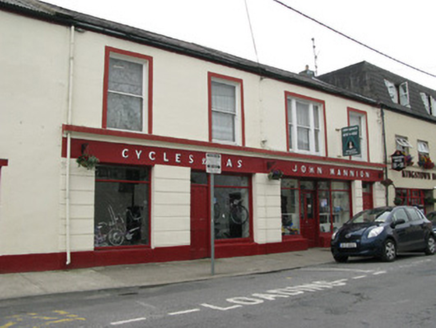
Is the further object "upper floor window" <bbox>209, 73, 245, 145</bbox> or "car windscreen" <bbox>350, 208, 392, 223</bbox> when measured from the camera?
"upper floor window" <bbox>209, 73, 245, 145</bbox>

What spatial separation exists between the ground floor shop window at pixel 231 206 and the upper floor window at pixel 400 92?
1246 centimetres

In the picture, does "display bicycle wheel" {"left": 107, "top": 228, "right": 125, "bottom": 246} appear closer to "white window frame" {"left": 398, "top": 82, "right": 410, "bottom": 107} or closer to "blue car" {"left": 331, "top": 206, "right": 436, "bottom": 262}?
"blue car" {"left": 331, "top": 206, "right": 436, "bottom": 262}

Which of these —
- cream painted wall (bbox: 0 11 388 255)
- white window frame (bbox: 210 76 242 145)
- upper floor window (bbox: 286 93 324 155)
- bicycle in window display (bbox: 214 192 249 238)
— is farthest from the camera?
upper floor window (bbox: 286 93 324 155)

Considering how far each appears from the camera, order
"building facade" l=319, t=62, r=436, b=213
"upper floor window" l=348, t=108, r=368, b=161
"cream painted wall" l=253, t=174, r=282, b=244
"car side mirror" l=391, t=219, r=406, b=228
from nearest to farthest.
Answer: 1. "car side mirror" l=391, t=219, r=406, b=228
2. "cream painted wall" l=253, t=174, r=282, b=244
3. "upper floor window" l=348, t=108, r=368, b=161
4. "building facade" l=319, t=62, r=436, b=213

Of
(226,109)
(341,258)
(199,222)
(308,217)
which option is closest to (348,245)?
(341,258)

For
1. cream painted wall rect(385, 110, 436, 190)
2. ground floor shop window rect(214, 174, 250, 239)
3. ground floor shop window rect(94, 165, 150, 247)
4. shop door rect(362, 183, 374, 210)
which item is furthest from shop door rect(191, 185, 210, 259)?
cream painted wall rect(385, 110, 436, 190)

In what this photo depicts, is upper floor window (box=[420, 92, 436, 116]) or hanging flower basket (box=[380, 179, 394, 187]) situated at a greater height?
upper floor window (box=[420, 92, 436, 116])

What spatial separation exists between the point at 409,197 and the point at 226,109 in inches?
488

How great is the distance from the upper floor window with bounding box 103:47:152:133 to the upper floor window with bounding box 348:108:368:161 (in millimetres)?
9992

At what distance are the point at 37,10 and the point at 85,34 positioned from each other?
1.27 metres

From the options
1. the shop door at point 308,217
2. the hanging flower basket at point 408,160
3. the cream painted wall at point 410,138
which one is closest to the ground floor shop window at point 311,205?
the shop door at point 308,217

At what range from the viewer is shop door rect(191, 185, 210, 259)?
1229cm

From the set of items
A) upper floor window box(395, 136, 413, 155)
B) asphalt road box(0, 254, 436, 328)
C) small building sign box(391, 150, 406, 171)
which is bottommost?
asphalt road box(0, 254, 436, 328)

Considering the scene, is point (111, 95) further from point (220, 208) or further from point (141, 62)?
point (220, 208)
